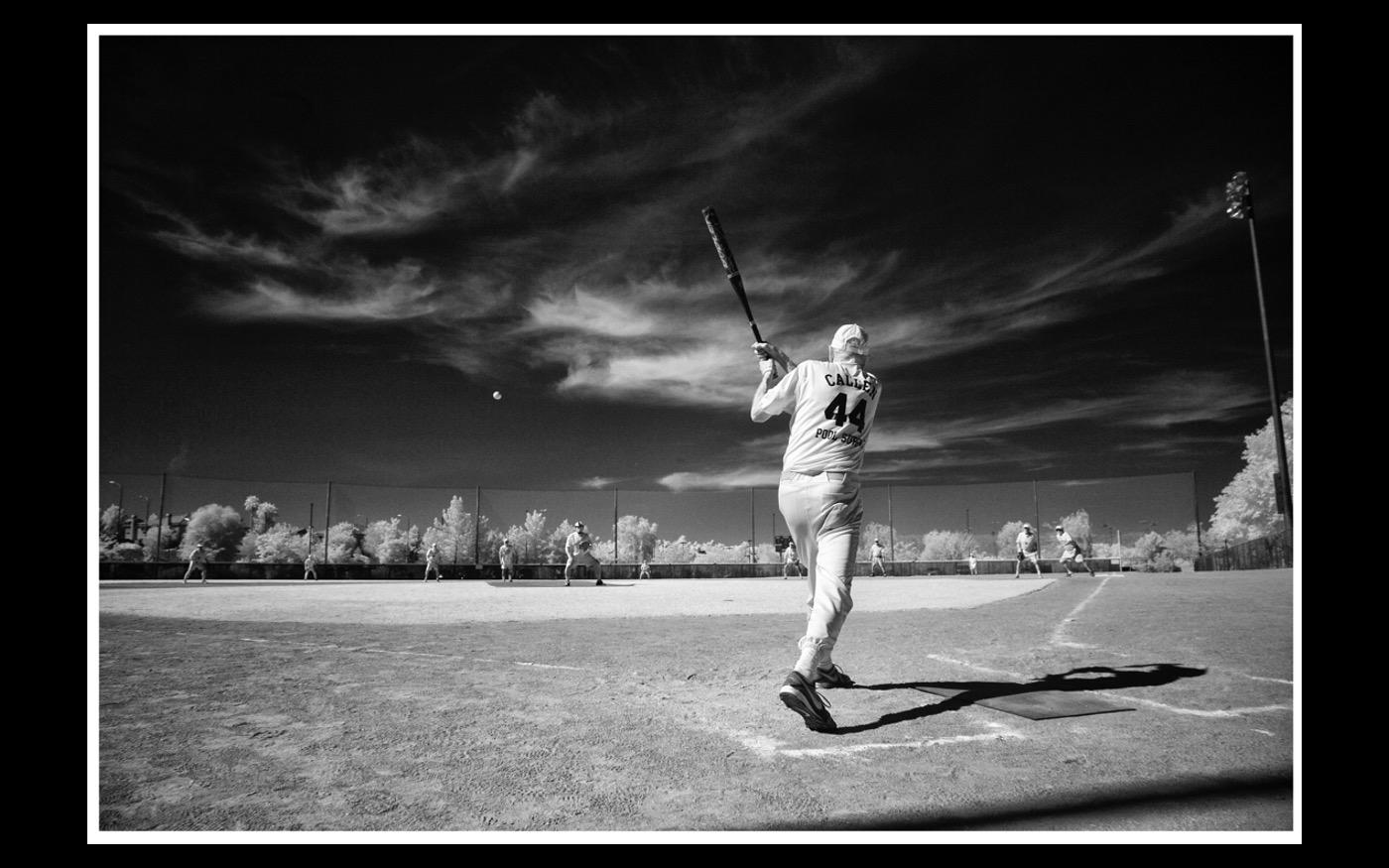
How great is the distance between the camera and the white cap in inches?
147

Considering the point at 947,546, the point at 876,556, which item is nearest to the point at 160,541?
the point at 876,556

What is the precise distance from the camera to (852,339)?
374cm

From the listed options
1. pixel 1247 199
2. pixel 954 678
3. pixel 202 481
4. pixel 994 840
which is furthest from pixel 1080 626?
pixel 202 481

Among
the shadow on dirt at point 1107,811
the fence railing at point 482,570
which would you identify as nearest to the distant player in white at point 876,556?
the fence railing at point 482,570

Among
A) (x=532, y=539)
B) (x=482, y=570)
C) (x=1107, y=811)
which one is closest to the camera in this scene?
(x=1107, y=811)

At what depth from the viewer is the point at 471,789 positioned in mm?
2037

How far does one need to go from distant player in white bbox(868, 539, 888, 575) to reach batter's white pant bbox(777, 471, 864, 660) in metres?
27.6

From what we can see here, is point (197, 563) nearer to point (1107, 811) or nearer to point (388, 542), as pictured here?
point (388, 542)

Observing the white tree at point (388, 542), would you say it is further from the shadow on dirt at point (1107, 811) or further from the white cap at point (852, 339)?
the shadow on dirt at point (1107, 811)

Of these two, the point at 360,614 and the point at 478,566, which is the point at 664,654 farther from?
the point at 478,566

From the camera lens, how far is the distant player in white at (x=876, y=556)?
30.1 metres

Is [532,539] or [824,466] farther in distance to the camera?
[532,539]

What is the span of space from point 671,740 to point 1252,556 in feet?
94.4

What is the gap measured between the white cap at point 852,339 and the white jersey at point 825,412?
12 cm
